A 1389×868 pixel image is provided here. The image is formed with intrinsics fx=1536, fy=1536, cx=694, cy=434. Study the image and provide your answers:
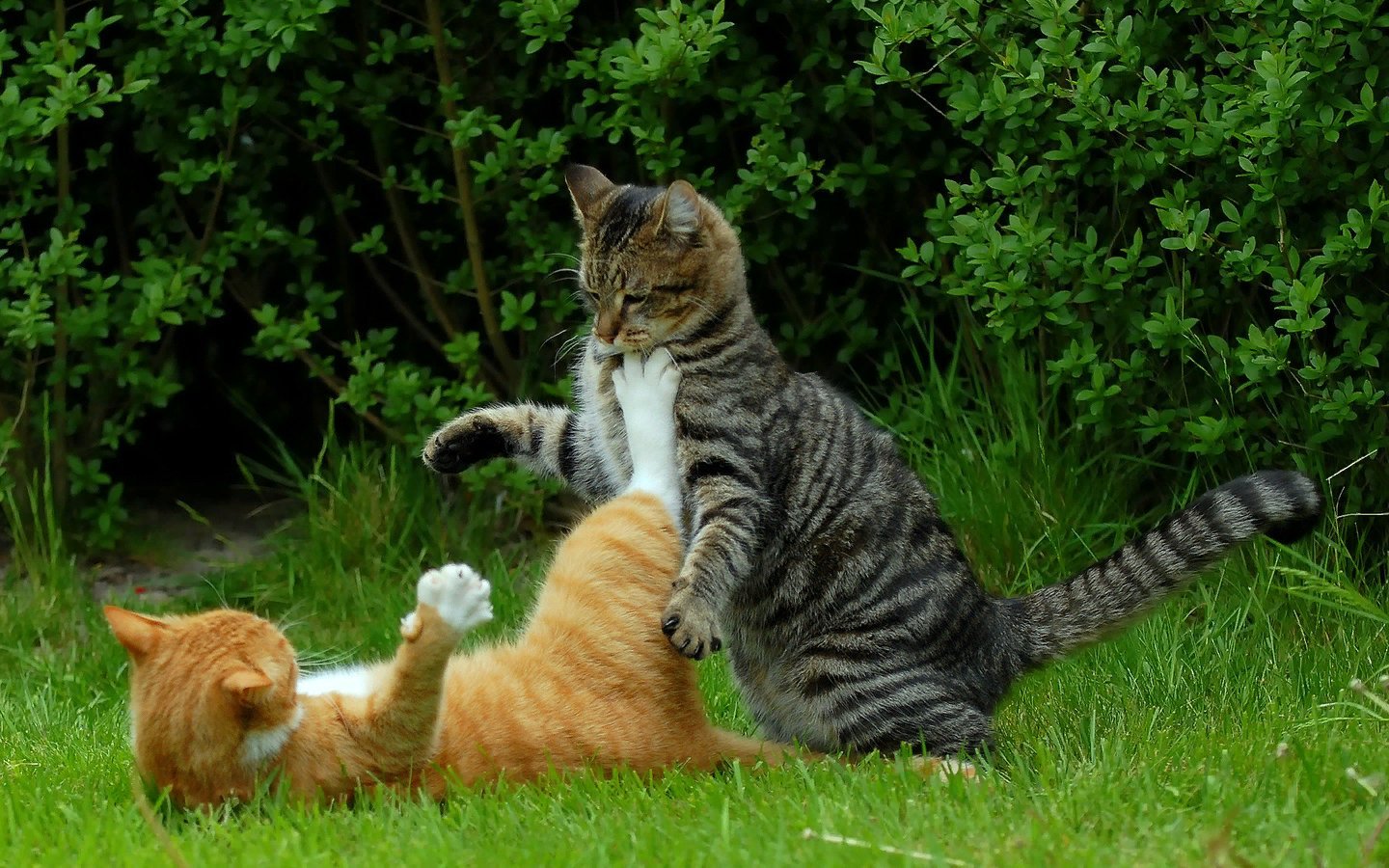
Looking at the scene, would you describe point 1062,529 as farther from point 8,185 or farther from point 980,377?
point 8,185

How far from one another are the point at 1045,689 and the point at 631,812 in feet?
5.51

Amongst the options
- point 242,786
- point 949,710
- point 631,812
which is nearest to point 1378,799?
point 949,710

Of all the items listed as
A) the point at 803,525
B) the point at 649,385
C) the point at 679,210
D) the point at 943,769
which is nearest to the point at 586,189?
the point at 679,210

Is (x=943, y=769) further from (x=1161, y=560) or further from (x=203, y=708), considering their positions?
(x=203, y=708)

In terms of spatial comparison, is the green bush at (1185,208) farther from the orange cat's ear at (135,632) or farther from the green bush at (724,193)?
the orange cat's ear at (135,632)

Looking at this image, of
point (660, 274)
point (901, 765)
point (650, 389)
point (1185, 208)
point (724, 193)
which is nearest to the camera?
point (901, 765)

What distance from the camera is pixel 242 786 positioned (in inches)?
118

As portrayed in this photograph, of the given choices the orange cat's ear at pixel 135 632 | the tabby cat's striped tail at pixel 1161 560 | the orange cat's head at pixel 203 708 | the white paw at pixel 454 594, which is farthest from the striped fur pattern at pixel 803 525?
the orange cat's ear at pixel 135 632

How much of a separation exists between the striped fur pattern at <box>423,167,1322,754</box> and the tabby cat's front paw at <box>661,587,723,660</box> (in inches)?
1.4

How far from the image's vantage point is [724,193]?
18.2ft

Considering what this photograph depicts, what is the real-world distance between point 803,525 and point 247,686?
1.53 m

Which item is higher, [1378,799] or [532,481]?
[1378,799]

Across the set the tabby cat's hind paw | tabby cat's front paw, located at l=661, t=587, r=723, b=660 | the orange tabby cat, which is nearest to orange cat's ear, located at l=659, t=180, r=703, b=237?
the orange tabby cat

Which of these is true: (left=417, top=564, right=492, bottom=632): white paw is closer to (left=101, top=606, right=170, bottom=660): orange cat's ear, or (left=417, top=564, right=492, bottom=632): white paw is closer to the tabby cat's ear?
(left=101, top=606, right=170, bottom=660): orange cat's ear
